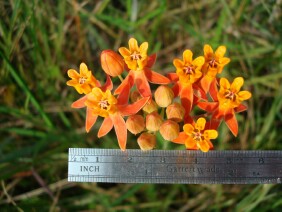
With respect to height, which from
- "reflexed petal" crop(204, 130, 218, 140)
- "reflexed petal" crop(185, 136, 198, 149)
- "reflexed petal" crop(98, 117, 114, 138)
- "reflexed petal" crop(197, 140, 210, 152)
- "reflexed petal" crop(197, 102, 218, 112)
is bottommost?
"reflexed petal" crop(197, 140, 210, 152)

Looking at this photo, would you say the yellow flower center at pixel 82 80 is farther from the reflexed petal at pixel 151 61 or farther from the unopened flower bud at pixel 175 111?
the unopened flower bud at pixel 175 111

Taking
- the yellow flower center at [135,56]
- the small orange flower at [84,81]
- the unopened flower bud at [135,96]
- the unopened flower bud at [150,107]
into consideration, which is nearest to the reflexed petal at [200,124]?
the unopened flower bud at [150,107]

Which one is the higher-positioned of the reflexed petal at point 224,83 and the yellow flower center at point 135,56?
the yellow flower center at point 135,56

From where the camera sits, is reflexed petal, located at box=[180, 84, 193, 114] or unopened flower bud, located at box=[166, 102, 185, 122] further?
reflexed petal, located at box=[180, 84, 193, 114]

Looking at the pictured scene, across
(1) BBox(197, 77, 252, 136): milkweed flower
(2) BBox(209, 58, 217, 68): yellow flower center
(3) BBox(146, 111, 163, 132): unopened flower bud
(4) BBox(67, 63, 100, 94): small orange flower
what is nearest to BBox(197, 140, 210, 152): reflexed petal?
(1) BBox(197, 77, 252, 136): milkweed flower

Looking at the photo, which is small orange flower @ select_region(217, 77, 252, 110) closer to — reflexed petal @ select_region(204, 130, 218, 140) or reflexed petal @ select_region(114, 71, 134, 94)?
reflexed petal @ select_region(204, 130, 218, 140)

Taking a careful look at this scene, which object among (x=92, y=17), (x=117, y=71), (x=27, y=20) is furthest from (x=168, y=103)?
(x=92, y=17)

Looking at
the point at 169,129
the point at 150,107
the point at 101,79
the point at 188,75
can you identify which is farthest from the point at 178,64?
the point at 101,79
